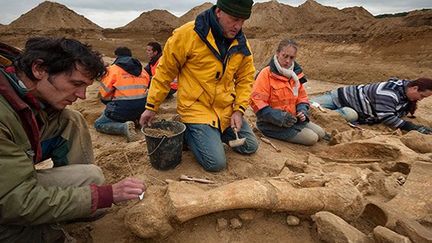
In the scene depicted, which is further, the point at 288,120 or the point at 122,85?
the point at 122,85

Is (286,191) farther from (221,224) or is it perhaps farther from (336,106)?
(336,106)

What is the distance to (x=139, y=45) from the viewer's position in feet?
67.9

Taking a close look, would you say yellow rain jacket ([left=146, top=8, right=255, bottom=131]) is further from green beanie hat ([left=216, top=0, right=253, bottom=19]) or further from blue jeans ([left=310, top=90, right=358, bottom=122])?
blue jeans ([left=310, top=90, right=358, bottom=122])

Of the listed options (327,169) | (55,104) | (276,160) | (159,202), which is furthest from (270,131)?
(55,104)

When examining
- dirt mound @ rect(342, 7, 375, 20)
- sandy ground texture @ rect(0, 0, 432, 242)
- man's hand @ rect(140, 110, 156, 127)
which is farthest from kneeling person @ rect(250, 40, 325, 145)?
dirt mound @ rect(342, 7, 375, 20)

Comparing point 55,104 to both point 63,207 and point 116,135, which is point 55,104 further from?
point 116,135

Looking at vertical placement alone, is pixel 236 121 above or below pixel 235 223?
above

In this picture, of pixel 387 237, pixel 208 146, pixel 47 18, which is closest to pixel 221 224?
pixel 387 237

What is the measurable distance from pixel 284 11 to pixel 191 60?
25363 mm

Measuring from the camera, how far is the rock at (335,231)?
194cm

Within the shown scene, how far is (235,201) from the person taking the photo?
2.19m

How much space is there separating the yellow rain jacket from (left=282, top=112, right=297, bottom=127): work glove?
782 mm

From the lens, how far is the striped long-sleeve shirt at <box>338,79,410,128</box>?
5121 mm

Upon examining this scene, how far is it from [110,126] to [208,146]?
2.38 metres
